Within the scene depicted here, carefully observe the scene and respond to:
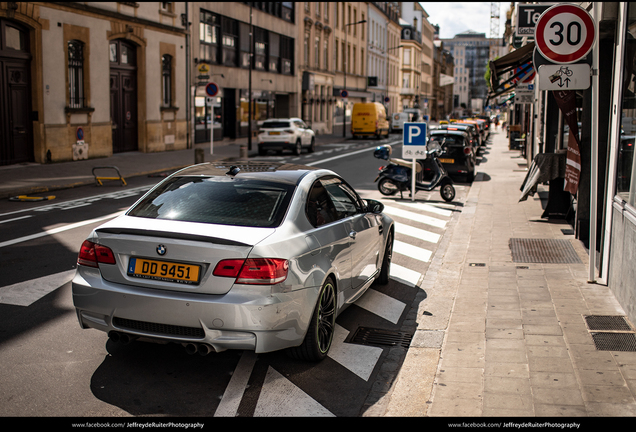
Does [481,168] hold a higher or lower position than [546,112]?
lower

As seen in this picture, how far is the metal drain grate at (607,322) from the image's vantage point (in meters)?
5.95

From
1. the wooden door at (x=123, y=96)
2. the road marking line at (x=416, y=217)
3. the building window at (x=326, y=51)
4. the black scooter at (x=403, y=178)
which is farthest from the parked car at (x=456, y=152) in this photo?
the building window at (x=326, y=51)

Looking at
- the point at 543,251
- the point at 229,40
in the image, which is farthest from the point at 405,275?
the point at 229,40

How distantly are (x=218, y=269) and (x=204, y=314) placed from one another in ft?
1.03

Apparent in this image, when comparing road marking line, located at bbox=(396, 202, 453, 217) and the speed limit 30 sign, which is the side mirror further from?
road marking line, located at bbox=(396, 202, 453, 217)

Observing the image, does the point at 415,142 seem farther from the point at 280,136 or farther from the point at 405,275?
the point at 280,136

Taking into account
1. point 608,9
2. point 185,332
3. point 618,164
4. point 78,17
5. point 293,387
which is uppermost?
point 78,17

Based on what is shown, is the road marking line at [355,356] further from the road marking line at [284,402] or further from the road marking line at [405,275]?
the road marking line at [405,275]

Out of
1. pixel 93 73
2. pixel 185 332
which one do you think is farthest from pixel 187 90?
pixel 185 332

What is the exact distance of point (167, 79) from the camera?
3062cm

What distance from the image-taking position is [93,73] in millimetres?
24609
